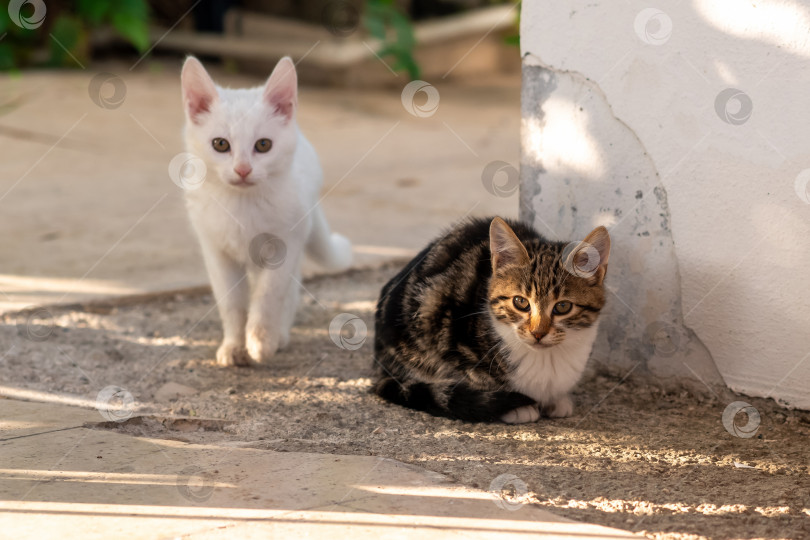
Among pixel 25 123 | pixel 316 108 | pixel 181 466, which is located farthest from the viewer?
pixel 316 108

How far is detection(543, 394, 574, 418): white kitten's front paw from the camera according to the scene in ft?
10.9

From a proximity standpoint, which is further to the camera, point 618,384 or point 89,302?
point 89,302

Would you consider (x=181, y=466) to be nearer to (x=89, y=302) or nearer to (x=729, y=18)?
(x=89, y=302)

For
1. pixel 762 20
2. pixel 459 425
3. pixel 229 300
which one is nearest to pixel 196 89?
pixel 229 300

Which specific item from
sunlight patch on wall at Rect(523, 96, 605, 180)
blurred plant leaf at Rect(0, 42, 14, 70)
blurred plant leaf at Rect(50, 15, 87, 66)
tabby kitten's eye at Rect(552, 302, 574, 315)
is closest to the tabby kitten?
tabby kitten's eye at Rect(552, 302, 574, 315)

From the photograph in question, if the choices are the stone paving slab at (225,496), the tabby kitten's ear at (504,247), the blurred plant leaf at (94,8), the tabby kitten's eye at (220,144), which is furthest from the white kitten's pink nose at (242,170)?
the blurred plant leaf at (94,8)

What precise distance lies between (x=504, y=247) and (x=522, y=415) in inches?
24.2

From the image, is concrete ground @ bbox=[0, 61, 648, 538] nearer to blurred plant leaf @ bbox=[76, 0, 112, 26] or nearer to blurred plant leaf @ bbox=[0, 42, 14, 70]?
blurred plant leaf @ bbox=[0, 42, 14, 70]

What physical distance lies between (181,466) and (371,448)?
62 cm

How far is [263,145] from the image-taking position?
3672 mm

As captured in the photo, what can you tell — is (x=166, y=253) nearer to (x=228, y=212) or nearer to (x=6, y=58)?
(x=228, y=212)

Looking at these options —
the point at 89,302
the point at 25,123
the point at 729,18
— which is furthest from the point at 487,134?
the point at 729,18

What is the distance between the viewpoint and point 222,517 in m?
2.43

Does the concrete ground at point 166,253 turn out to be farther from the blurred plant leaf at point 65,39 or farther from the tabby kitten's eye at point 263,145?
the tabby kitten's eye at point 263,145
